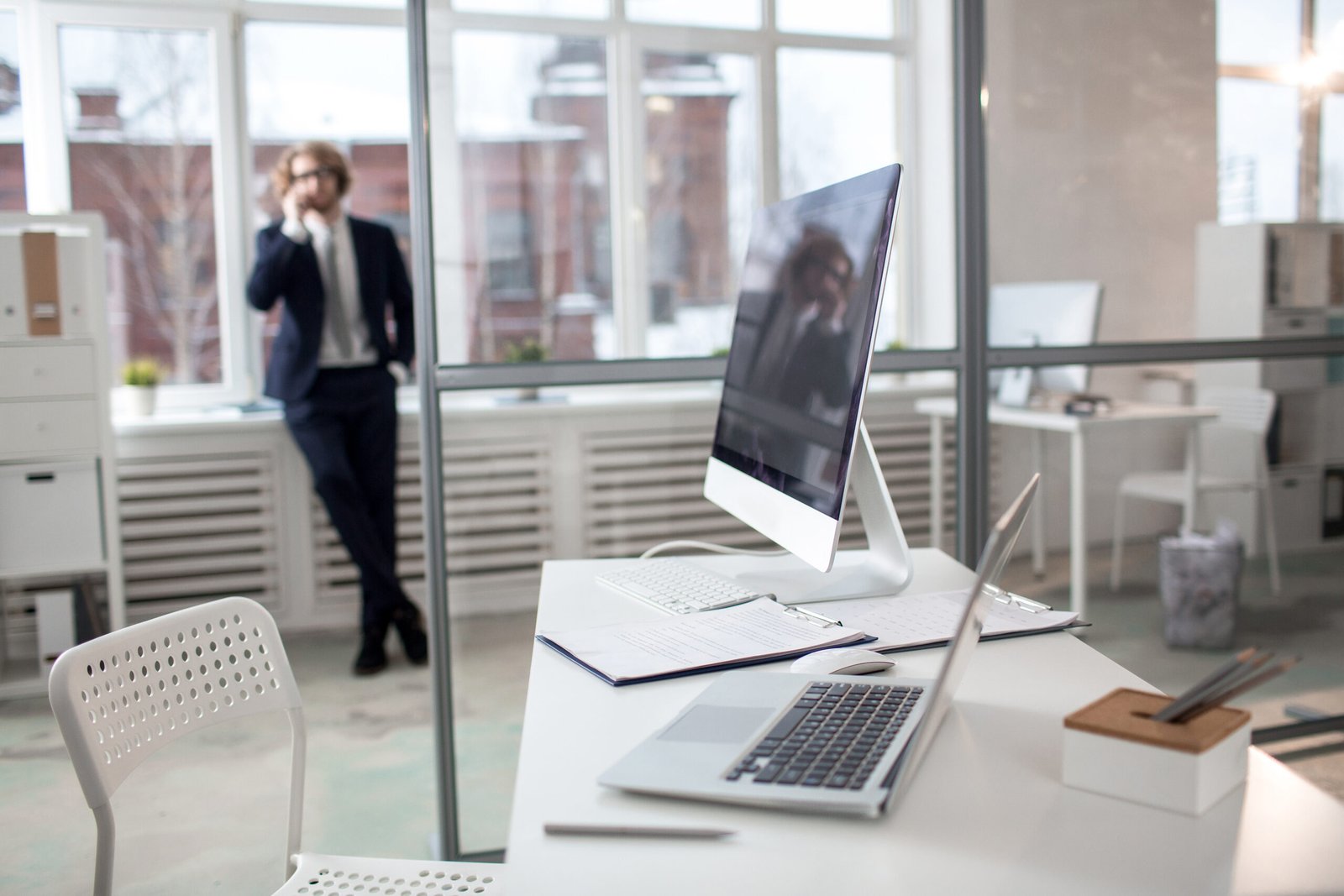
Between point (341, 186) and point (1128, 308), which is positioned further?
point (341, 186)

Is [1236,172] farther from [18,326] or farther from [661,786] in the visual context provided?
[18,326]

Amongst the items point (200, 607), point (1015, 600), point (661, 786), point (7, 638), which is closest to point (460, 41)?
point (200, 607)

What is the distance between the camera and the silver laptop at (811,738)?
78cm

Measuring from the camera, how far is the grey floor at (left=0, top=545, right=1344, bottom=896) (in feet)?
7.24

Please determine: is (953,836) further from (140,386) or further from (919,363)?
(140,386)

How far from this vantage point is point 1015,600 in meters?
1.35

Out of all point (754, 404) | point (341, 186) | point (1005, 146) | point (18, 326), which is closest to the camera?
point (754, 404)

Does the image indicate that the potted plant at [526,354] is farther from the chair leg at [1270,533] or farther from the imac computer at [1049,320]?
the chair leg at [1270,533]

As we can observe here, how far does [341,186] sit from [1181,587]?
2732mm

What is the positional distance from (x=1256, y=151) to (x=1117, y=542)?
1.02 meters

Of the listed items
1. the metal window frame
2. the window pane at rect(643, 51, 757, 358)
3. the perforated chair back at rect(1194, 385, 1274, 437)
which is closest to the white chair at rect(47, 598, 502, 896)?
the metal window frame

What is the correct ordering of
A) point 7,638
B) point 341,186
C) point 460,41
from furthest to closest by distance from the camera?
point 341,186 → point 7,638 → point 460,41

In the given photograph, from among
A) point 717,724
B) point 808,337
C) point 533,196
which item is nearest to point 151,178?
point 533,196

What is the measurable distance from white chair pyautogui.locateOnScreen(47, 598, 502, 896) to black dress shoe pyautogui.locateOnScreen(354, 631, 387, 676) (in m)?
1.98
